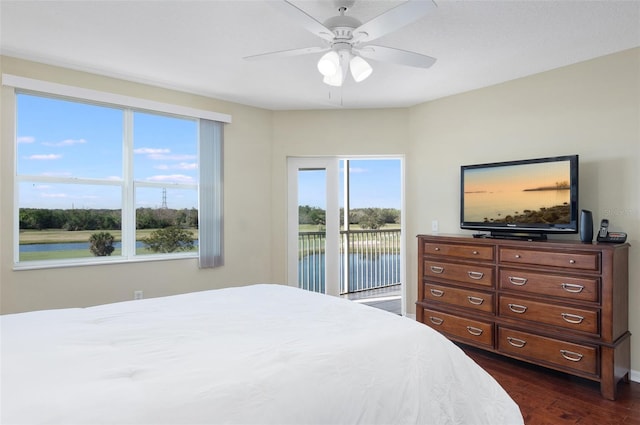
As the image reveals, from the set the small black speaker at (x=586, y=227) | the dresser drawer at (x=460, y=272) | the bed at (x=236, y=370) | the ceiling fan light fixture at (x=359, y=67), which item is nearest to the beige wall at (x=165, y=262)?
the bed at (x=236, y=370)

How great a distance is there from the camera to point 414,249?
4336 millimetres

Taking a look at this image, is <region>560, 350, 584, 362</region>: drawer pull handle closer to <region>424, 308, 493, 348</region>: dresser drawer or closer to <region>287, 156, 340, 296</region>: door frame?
<region>424, 308, 493, 348</region>: dresser drawer

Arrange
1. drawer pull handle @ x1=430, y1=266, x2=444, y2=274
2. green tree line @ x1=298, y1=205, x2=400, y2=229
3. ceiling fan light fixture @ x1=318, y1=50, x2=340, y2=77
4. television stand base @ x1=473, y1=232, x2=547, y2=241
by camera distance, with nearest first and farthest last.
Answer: ceiling fan light fixture @ x1=318, y1=50, x2=340, y2=77
television stand base @ x1=473, y1=232, x2=547, y2=241
drawer pull handle @ x1=430, y1=266, x2=444, y2=274
green tree line @ x1=298, y1=205, x2=400, y2=229

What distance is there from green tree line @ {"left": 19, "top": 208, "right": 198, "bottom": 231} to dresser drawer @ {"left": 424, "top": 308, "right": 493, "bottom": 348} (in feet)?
8.67

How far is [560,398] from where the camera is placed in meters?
2.56

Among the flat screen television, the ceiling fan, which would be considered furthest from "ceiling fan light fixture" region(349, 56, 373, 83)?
the flat screen television

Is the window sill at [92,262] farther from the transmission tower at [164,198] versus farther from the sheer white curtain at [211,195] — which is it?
the transmission tower at [164,198]

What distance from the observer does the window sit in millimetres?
3146

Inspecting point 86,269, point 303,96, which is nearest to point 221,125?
point 303,96

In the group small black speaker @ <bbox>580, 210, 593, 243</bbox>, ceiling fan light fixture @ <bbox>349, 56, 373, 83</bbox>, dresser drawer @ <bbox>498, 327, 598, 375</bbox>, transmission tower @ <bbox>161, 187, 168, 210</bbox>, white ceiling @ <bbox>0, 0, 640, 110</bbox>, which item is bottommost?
dresser drawer @ <bbox>498, 327, 598, 375</bbox>

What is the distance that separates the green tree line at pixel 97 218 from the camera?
10.3 feet

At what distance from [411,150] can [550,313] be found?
2.28 meters

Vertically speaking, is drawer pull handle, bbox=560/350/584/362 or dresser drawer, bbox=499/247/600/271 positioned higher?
dresser drawer, bbox=499/247/600/271

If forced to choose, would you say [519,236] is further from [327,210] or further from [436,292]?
[327,210]
